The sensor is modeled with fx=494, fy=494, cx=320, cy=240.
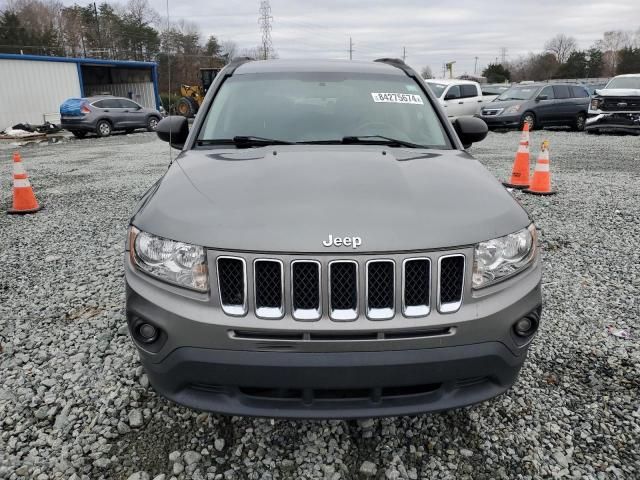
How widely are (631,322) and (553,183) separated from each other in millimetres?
5527

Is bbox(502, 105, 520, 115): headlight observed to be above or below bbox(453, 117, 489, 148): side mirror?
below

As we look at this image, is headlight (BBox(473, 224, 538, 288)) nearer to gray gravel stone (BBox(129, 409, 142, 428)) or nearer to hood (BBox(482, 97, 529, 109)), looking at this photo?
gray gravel stone (BBox(129, 409, 142, 428))

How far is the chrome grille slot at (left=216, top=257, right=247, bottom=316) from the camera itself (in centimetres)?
188

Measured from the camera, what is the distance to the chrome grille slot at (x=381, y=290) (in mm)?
1855

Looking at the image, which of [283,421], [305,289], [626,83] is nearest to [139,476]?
[283,421]

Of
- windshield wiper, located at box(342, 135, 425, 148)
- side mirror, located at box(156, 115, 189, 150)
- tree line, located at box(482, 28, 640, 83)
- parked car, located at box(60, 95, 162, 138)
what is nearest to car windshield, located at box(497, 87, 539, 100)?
parked car, located at box(60, 95, 162, 138)

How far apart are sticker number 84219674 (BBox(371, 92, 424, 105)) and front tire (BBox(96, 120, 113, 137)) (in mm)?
19058

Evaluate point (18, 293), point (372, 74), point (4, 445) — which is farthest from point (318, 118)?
point (18, 293)

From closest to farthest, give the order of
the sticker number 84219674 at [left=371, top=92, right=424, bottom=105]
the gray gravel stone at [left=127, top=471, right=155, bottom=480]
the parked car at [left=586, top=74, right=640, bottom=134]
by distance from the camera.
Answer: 1. the gray gravel stone at [left=127, top=471, right=155, bottom=480]
2. the sticker number 84219674 at [left=371, top=92, right=424, bottom=105]
3. the parked car at [left=586, top=74, right=640, bottom=134]

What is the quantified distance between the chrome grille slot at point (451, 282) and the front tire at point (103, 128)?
20.6 meters

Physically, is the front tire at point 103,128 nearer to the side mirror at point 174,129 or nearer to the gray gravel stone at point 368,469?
the side mirror at point 174,129

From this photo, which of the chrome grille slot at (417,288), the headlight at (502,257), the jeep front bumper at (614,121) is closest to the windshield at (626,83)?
the jeep front bumper at (614,121)

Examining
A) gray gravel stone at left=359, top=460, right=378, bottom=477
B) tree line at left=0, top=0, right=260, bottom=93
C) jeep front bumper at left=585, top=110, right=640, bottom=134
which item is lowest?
gray gravel stone at left=359, top=460, right=378, bottom=477

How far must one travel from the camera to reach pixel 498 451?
231 cm
